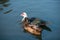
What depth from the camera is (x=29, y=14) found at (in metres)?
2.06

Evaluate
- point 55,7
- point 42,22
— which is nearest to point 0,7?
point 42,22

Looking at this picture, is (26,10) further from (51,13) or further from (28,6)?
(51,13)

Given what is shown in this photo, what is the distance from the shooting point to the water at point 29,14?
6.66 feet

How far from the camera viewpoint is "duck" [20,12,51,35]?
2047 mm

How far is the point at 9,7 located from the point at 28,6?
0.24 metres

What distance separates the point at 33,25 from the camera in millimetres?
2053

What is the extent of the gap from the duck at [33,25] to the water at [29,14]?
42mm

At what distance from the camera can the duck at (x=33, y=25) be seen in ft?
6.72

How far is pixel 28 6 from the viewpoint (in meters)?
2.07

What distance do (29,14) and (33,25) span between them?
0.15 metres

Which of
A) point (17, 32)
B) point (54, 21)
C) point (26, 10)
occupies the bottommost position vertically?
point (17, 32)

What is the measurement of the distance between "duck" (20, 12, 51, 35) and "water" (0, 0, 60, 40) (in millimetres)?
42

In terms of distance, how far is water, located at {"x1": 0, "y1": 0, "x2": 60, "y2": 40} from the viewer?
2031mm

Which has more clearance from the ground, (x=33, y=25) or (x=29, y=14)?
(x=29, y=14)
